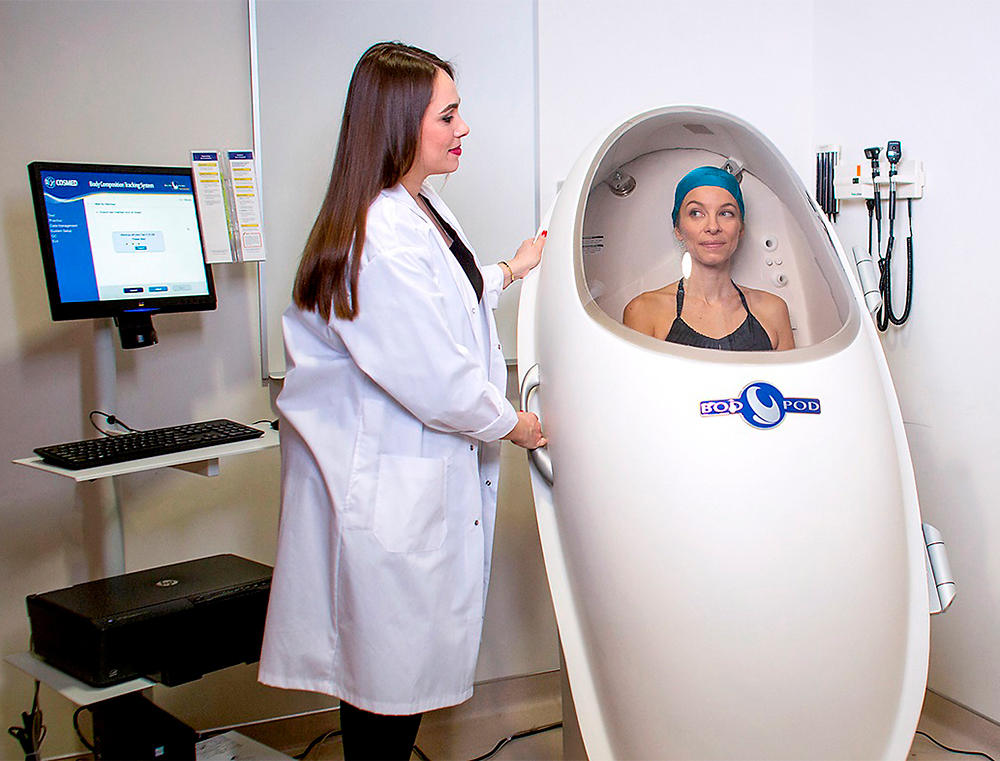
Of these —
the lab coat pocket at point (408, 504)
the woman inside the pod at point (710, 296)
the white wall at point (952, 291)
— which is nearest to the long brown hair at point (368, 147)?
the lab coat pocket at point (408, 504)

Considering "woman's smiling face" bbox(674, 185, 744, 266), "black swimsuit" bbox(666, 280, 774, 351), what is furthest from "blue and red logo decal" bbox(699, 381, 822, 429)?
Result: "woman's smiling face" bbox(674, 185, 744, 266)

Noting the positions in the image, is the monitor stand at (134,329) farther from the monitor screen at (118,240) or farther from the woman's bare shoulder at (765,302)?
the woman's bare shoulder at (765,302)

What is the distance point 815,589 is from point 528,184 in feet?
4.59

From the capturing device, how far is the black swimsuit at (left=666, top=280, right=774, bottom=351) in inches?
67.0

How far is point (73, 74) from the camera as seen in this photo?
2.15 m

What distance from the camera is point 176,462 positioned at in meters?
1.84

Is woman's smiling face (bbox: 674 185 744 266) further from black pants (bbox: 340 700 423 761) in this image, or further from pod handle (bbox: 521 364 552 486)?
black pants (bbox: 340 700 423 761)

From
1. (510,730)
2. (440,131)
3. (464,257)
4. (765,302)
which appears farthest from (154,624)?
(765,302)

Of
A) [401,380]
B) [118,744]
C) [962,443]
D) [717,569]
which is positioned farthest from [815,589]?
[118,744]

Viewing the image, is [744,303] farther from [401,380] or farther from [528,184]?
[528,184]

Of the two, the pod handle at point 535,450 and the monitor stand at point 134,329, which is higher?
Answer: the monitor stand at point 134,329

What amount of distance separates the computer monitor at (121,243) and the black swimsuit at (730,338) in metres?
1.02

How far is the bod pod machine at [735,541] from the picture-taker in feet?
4.94

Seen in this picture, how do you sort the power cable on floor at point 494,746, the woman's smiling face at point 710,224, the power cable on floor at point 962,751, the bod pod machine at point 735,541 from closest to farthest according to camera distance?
the bod pod machine at point 735,541
the woman's smiling face at point 710,224
the power cable on floor at point 962,751
the power cable on floor at point 494,746
